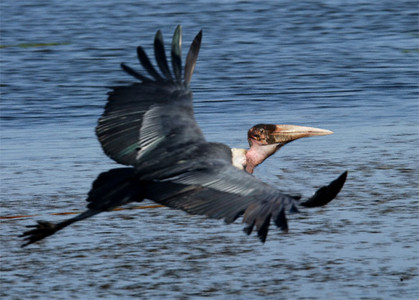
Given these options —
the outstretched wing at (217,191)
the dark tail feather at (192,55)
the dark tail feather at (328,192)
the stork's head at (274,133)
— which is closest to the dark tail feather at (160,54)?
the dark tail feather at (192,55)

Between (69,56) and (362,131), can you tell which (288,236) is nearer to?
(362,131)

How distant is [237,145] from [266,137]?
60.5 inches

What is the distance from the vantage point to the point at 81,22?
14352 millimetres

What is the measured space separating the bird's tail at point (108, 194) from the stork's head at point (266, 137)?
98 cm

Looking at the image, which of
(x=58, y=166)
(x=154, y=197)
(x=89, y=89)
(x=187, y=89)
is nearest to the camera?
(x=154, y=197)

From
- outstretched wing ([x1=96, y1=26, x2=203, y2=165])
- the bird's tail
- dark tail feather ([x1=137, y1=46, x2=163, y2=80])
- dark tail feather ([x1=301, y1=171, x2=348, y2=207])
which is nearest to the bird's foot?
the bird's tail

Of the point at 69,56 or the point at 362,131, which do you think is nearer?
the point at 362,131

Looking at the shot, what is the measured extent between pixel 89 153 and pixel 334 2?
345 inches

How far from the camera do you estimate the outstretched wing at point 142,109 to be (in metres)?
5.38

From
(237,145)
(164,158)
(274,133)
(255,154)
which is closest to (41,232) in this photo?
(164,158)

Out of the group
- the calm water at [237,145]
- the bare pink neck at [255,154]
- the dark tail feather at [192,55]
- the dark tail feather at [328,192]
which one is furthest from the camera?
the bare pink neck at [255,154]

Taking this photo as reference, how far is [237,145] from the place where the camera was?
7594 mm

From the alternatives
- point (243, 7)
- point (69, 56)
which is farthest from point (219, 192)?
point (243, 7)

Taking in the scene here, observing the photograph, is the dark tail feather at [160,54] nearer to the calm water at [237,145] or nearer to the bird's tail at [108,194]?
the bird's tail at [108,194]
